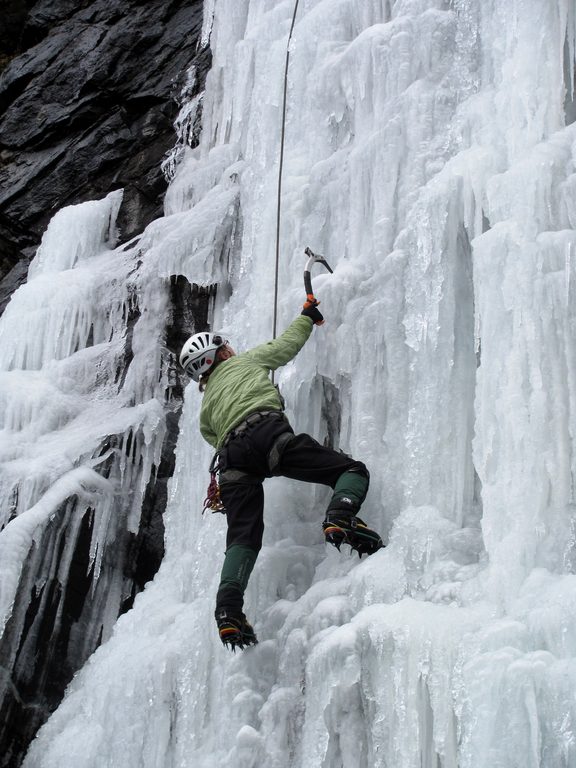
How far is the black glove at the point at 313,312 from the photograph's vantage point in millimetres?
5355

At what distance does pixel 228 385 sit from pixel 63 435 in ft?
8.98

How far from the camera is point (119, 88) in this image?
1032 cm

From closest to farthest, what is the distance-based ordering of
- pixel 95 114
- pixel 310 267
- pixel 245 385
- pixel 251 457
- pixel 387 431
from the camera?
1. pixel 251 457
2. pixel 387 431
3. pixel 245 385
4. pixel 310 267
5. pixel 95 114

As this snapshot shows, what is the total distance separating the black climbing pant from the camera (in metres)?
4.62

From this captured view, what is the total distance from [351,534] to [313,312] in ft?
4.63

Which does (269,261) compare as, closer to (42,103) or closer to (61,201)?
(61,201)

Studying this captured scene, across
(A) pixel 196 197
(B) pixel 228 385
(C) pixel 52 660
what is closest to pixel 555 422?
(B) pixel 228 385

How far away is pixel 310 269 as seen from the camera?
569 cm

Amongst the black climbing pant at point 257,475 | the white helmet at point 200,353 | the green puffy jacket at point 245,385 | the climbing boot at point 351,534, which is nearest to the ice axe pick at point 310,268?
the green puffy jacket at point 245,385

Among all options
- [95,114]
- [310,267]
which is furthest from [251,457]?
[95,114]

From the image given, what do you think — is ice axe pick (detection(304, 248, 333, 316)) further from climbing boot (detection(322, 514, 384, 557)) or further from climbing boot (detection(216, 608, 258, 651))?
climbing boot (detection(216, 608, 258, 651))

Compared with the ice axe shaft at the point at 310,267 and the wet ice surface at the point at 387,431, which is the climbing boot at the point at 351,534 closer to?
the wet ice surface at the point at 387,431

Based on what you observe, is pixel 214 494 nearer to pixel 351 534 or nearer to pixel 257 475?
pixel 257 475

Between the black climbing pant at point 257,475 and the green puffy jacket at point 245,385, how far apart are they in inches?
5.3
